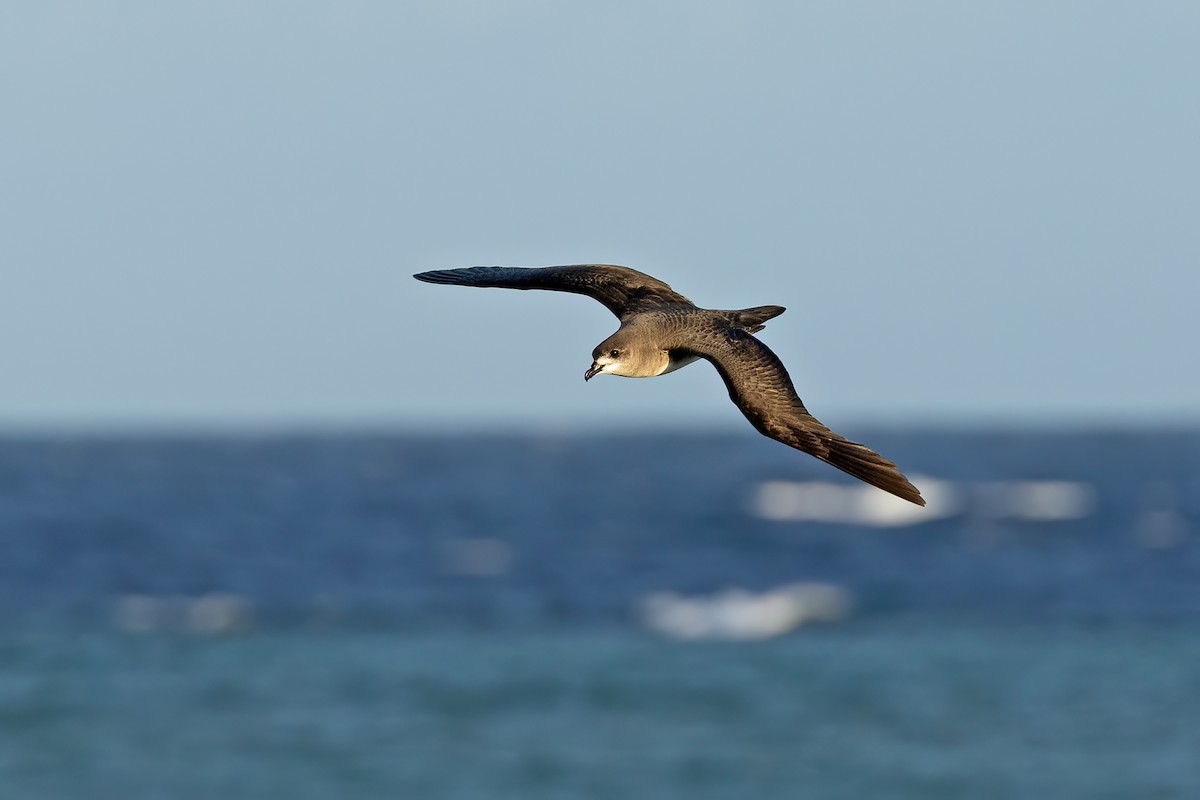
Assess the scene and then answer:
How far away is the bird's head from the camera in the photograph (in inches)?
419

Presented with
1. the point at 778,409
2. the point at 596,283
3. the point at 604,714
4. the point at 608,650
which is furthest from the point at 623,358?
the point at 608,650

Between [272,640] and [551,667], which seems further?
[272,640]

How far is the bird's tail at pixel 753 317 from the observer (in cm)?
1112

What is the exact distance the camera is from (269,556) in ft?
183

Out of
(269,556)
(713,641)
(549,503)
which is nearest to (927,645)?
(713,641)

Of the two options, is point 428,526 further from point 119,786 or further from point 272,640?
point 119,786

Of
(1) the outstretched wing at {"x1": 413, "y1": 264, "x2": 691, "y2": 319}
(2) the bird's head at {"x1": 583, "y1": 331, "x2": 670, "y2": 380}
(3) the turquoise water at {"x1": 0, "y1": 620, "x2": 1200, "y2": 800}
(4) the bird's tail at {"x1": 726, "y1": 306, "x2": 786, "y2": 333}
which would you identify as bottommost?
(3) the turquoise water at {"x1": 0, "y1": 620, "x2": 1200, "y2": 800}

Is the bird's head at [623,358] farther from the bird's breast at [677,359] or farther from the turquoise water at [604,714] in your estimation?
the turquoise water at [604,714]

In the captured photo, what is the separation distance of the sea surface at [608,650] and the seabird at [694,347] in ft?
68.3

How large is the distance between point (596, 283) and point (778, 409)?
111 inches

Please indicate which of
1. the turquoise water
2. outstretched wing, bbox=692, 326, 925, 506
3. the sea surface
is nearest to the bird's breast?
outstretched wing, bbox=692, 326, 925, 506

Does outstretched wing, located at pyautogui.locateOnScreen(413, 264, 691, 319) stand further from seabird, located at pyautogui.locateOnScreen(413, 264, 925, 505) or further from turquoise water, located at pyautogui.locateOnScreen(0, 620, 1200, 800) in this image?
turquoise water, located at pyautogui.locateOnScreen(0, 620, 1200, 800)

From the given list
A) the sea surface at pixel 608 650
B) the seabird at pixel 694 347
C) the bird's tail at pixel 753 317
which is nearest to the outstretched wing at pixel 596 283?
the seabird at pixel 694 347

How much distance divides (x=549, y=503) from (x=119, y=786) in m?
42.4
